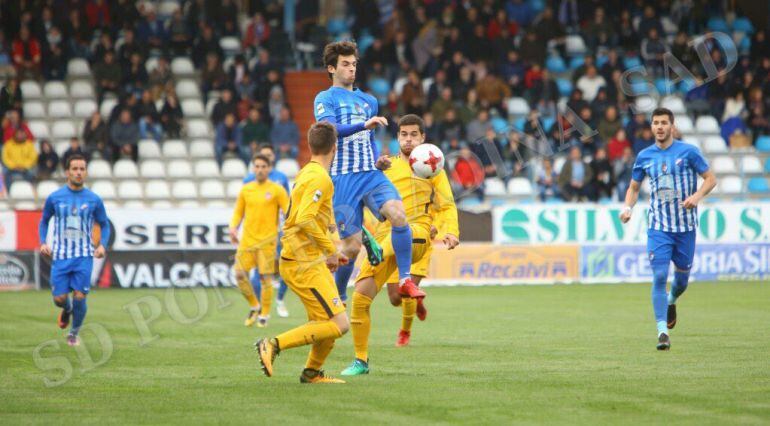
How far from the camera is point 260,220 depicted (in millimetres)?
16516

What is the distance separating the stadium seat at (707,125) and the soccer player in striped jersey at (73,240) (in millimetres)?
19054

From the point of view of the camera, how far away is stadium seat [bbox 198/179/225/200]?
25.4 metres

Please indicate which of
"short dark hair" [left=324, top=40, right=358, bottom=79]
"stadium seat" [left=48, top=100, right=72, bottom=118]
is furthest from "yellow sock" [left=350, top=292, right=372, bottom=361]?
"stadium seat" [left=48, top=100, right=72, bottom=118]

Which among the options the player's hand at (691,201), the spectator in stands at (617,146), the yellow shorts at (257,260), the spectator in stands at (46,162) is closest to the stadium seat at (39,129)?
the spectator in stands at (46,162)

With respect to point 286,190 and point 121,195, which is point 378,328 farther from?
point 121,195

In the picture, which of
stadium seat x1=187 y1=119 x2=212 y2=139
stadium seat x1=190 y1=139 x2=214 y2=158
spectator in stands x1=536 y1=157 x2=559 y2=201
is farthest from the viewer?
stadium seat x1=187 y1=119 x2=212 y2=139

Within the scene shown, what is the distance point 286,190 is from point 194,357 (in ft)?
18.2

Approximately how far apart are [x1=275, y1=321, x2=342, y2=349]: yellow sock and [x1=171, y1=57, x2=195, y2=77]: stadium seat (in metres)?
20.4

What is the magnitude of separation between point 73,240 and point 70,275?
0.41 metres

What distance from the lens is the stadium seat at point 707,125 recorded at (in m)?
28.7

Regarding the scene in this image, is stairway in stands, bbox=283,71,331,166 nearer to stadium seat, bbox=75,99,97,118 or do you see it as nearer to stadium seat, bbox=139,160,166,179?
stadium seat, bbox=139,160,166,179

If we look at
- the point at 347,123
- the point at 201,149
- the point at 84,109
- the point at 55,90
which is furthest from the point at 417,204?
the point at 55,90

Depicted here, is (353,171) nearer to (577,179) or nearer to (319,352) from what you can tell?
(319,352)

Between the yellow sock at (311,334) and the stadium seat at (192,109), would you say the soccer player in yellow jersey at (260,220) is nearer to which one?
the yellow sock at (311,334)
